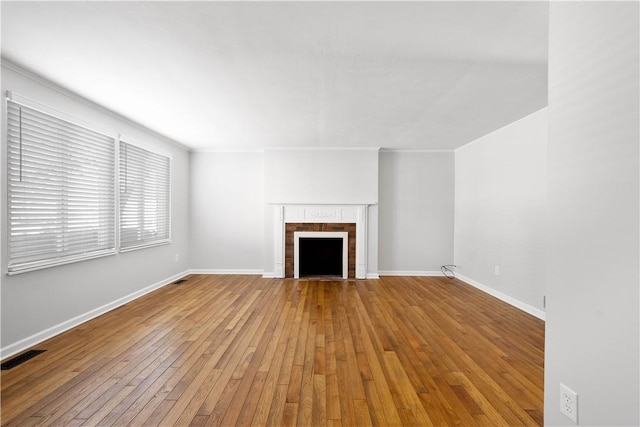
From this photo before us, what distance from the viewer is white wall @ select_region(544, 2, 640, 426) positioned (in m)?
1.12

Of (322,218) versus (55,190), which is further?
(322,218)

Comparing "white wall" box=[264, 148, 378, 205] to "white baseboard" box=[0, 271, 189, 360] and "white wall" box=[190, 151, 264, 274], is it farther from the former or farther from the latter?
"white baseboard" box=[0, 271, 189, 360]

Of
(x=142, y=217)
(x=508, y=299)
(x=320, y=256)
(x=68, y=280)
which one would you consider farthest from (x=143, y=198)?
(x=508, y=299)

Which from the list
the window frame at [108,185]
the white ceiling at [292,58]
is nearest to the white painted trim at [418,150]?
the white ceiling at [292,58]

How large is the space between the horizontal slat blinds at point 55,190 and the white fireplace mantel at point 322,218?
270cm

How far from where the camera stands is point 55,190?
298 centimetres

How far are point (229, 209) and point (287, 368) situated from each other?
418cm

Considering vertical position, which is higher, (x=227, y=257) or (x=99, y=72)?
(x=99, y=72)

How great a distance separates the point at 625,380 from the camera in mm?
1120

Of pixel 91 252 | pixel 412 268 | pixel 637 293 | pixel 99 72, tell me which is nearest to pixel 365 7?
pixel 637 293

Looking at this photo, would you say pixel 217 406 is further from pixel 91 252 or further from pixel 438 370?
→ pixel 91 252

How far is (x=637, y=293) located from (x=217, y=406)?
2.23 metres

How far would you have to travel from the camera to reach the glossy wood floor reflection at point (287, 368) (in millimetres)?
1869

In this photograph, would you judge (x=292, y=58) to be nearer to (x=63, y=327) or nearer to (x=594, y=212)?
(x=594, y=212)
